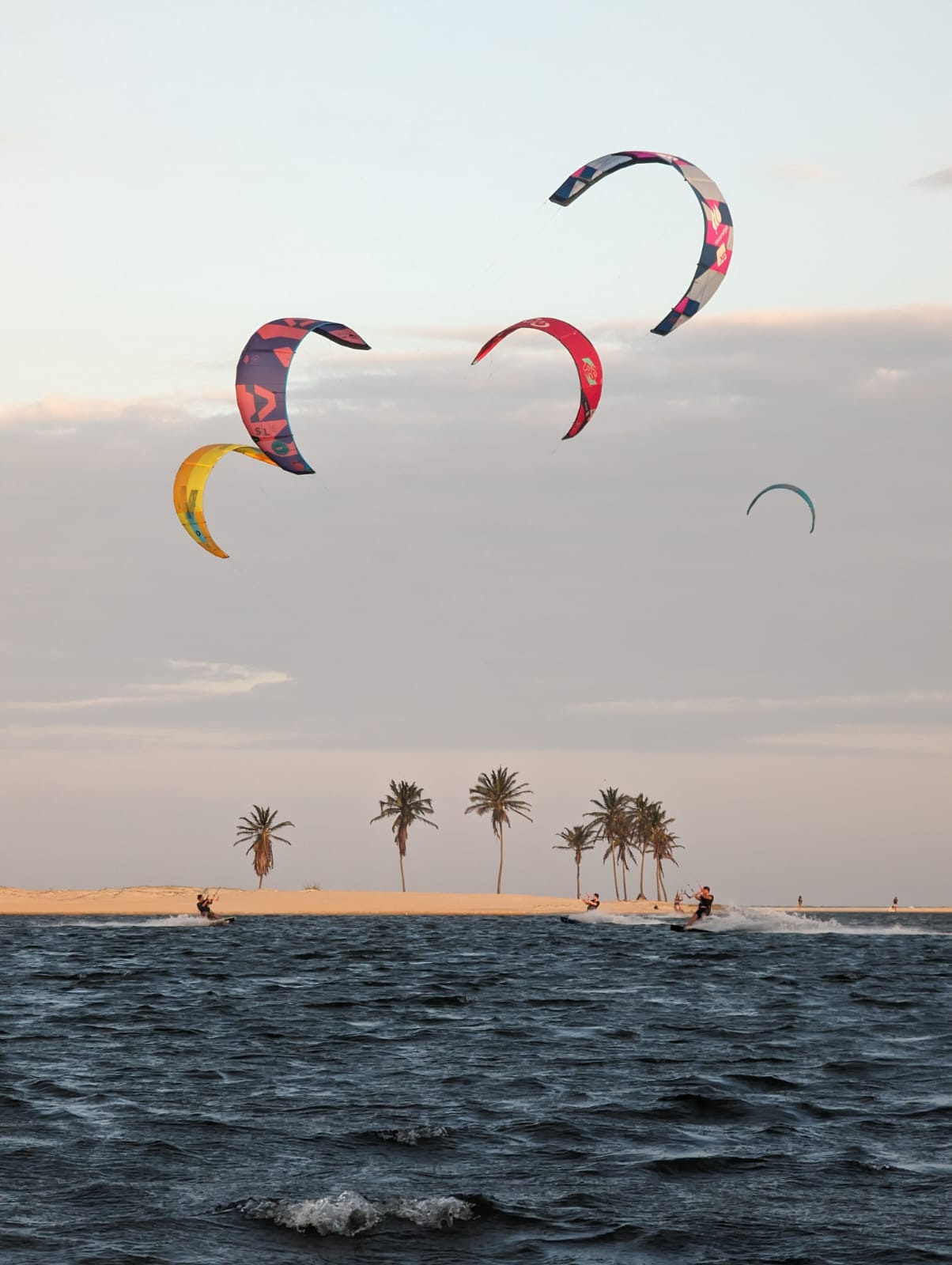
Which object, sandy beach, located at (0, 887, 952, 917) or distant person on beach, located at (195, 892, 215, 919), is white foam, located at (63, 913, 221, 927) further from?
sandy beach, located at (0, 887, 952, 917)

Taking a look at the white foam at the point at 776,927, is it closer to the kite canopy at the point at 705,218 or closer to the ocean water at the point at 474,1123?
the ocean water at the point at 474,1123

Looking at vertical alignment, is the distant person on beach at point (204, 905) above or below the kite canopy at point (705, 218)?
below

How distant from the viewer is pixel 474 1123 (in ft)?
55.4

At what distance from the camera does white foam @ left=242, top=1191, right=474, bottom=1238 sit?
1221 centimetres

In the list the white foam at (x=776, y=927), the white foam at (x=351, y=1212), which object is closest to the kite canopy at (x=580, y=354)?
the white foam at (x=351, y=1212)

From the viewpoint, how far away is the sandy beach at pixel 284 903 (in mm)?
124000

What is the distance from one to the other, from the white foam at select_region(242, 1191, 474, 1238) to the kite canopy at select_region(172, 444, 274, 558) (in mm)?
27322

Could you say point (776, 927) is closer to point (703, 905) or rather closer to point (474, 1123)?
point (703, 905)

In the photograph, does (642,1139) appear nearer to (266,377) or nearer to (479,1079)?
(479,1079)

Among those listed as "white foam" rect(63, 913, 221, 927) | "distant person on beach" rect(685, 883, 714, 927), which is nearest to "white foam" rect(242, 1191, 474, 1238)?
"distant person on beach" rect(685, 883, 714, 927)

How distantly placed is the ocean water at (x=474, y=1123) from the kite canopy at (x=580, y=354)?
13212 millimetres

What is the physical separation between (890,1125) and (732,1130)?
185 cm

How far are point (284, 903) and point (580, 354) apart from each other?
104738 mm

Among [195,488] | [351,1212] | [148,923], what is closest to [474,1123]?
[351,1212]
